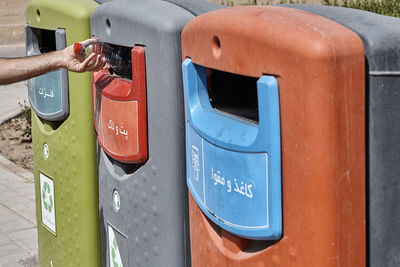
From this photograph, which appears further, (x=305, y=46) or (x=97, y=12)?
(x=97, y=12)

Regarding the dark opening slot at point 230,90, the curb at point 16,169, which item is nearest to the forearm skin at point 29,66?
the dark opening slot at point 230,90

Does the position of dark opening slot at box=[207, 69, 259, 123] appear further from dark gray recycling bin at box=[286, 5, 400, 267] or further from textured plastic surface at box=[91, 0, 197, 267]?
dark gray recycling bin at box=[286, 5, 400, 267]

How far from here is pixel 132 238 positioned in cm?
264

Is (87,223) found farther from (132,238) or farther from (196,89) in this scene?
(196,89)

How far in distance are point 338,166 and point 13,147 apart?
20.7ft

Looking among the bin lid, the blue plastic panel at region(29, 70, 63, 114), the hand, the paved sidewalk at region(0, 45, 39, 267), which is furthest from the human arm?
the paved sidewalk at region(0, 45, 39, 267)

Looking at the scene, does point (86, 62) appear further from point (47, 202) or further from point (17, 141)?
point (17, 141)

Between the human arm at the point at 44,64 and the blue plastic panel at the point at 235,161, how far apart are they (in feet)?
1.93

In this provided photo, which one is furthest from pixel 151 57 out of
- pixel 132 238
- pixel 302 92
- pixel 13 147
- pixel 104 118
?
pixel 13 147

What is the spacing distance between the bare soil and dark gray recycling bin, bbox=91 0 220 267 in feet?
14.1

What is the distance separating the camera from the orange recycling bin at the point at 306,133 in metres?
1.57

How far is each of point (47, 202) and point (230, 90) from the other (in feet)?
4.80

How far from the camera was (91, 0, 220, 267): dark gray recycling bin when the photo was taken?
2311 millimetres

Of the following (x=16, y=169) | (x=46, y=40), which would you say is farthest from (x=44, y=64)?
(x=16, y=169)
